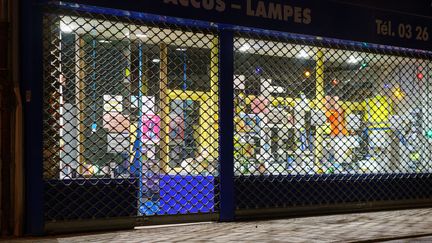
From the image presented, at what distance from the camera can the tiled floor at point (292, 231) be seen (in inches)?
269

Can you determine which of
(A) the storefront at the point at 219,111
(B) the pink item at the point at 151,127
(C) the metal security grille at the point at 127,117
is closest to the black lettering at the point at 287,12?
(A) the storefront at the point at 219,111

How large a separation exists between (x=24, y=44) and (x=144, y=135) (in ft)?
6.25

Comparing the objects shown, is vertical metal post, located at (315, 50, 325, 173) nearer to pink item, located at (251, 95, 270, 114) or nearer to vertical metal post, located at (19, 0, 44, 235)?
pink item, located at (251, 95, 270, 114)

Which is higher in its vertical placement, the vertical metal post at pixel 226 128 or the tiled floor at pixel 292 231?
the vertical metal post at pixel 226 128

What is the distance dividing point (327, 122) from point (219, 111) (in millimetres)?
2139

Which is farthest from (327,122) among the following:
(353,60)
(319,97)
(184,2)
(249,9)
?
(184,2)

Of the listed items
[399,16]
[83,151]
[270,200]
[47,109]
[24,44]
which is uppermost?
[399,16]

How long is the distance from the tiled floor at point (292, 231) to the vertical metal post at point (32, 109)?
0.40 m

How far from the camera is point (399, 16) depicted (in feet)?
33.1

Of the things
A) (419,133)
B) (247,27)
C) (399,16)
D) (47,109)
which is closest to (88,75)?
(47,109)

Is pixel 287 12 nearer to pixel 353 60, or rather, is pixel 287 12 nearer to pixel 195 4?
pixel 195 4

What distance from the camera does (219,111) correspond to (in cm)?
848

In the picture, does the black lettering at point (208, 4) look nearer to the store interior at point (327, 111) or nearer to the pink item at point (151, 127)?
the store interior at point (327, 111)

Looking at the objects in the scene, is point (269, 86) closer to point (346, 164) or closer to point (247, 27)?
point (247, 27)
